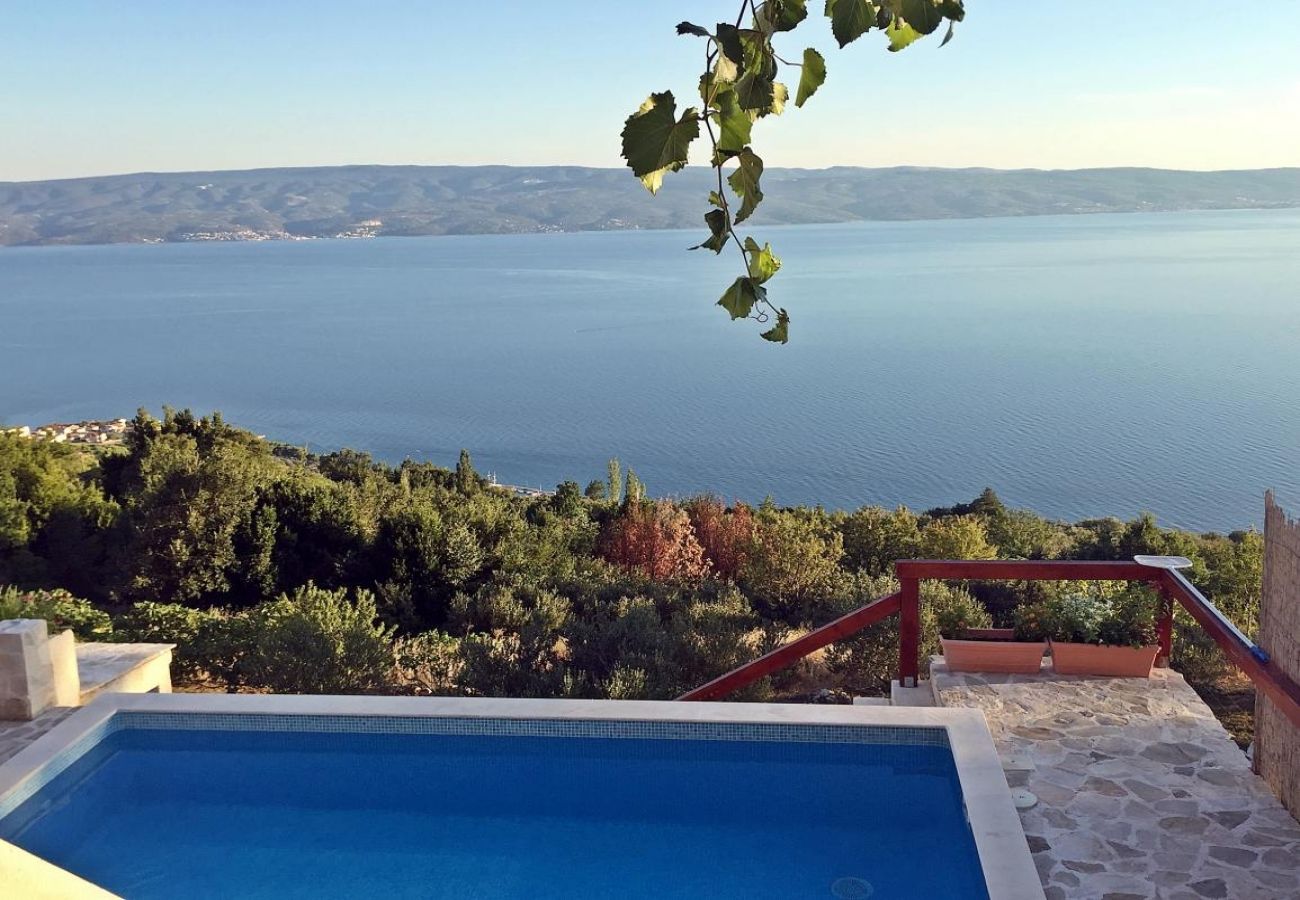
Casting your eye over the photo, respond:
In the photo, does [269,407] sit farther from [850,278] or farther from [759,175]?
[850,278]

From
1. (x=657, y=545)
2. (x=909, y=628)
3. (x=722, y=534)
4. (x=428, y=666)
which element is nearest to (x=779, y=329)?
(x=909, y=628)

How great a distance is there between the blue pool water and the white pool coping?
0.39 ft

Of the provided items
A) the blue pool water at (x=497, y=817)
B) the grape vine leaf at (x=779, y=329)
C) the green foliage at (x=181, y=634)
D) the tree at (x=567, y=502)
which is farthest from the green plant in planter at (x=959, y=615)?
the tree at (x=567, y=502)

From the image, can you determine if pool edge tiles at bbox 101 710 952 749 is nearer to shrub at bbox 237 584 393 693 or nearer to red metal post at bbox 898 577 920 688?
red metal post at bbox 898 577 920 688

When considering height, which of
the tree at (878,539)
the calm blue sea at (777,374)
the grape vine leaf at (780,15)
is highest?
the grape vine leaf at (780,15)

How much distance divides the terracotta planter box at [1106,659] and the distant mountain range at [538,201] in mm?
149562

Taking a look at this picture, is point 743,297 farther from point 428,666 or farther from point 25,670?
point 428,666

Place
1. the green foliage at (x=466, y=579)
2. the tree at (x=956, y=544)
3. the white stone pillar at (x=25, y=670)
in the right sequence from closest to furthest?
the white stone pillar at (x=25, y=670), the green foliage at (x=466, y=579), the tree at (x=956, y=544)

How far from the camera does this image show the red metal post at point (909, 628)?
17.4 ft

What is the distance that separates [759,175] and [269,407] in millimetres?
48922

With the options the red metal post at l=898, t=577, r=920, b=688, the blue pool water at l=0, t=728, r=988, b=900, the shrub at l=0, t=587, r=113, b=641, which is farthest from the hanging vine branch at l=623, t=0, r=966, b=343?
the shrub at l=0, t=587, r=113, b=641

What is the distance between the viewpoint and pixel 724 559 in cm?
1152

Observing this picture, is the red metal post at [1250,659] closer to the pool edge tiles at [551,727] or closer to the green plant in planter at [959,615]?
the pool edge tiles at [551,727]

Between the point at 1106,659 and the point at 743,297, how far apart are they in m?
5.01
